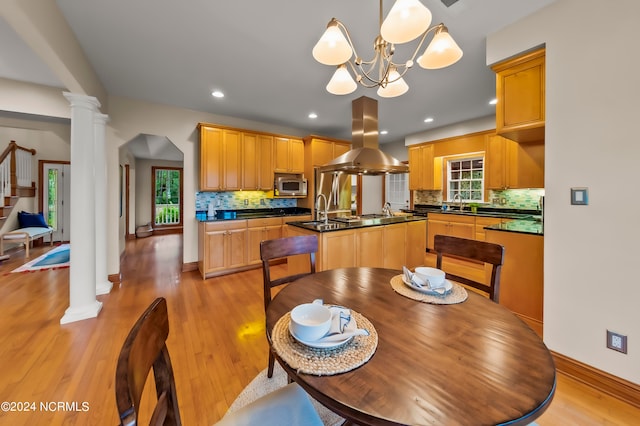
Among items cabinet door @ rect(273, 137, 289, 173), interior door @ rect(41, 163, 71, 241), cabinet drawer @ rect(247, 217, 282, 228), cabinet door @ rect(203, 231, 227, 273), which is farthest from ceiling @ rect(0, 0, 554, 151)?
interior door @ rect(41, 163, 71, 241)

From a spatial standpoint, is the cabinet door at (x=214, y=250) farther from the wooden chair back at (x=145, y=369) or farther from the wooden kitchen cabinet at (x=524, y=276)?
the wooden kitchen cabinet at (x=524, y=276)

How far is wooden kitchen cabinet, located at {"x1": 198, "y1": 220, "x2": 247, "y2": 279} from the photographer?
3811 mm

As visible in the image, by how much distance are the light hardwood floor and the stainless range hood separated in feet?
6.68

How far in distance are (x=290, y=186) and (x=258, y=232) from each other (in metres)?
1.13

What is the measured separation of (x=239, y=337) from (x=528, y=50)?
3443mm

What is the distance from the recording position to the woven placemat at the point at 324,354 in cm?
73

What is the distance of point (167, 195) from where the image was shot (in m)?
8.30

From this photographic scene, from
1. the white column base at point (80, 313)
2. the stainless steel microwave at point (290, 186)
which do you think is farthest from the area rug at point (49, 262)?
the stainless steel microwave at point (290, 186)

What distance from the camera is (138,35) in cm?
223

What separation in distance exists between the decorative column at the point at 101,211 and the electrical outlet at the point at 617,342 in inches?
193

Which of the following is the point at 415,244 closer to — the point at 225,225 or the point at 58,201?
the point at 225,225

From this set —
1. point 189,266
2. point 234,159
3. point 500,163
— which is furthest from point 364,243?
point 500,163

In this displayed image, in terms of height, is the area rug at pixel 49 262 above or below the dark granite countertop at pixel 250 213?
below

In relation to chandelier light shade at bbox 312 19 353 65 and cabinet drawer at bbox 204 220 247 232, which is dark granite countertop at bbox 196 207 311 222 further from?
chandelier light shade at bbox 312 19 353 65
